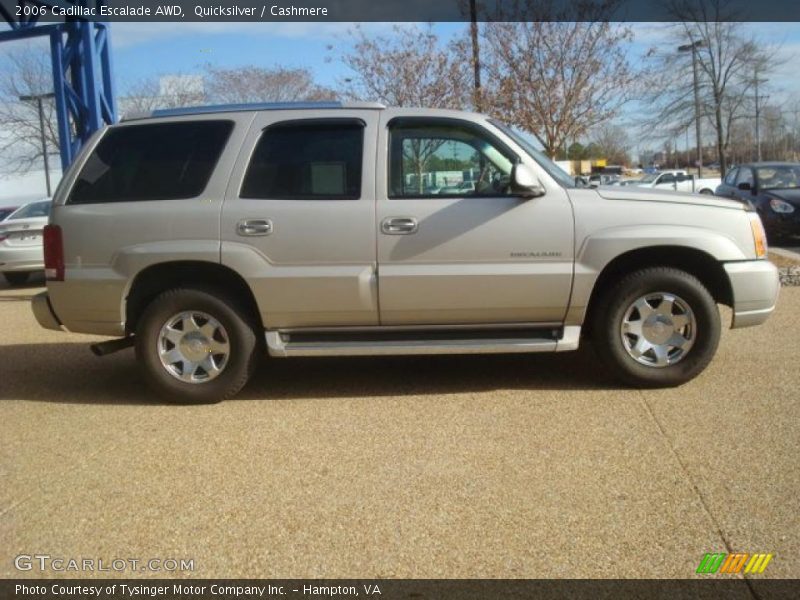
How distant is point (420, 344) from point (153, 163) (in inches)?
87.9

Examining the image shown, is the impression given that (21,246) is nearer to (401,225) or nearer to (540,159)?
(401,225)

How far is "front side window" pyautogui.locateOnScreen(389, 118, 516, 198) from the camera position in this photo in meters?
5.17

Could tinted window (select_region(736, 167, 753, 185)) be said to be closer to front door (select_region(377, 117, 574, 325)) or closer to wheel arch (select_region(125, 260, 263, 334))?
front door (select_region(377, 117, 574, 325))

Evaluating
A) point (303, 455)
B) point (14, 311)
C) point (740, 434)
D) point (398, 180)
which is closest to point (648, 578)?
point (740, 434)

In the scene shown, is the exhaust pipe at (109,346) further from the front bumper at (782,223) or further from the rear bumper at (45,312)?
the front bumper at (782,223)

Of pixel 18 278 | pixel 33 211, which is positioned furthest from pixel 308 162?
pixel 33 211

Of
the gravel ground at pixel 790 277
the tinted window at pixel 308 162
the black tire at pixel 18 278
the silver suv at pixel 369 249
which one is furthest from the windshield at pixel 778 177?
the black tire at pixel 18 278

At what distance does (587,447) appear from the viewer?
4238mm

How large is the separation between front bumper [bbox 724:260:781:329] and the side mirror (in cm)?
138

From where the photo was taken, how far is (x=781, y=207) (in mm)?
13391

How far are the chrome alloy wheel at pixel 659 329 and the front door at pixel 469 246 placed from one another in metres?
0.49

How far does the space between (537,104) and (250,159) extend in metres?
8.44

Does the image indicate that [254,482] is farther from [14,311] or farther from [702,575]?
[14,311]

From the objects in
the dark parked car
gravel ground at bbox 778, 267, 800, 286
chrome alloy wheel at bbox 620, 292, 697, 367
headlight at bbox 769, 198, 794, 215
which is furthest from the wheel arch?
headlight at bbox 769, 198, 794, 215
